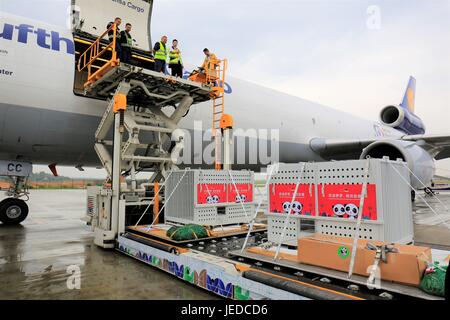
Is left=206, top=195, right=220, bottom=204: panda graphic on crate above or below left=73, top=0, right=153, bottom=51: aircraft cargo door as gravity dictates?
below

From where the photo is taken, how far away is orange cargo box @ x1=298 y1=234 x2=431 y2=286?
217 centimetres

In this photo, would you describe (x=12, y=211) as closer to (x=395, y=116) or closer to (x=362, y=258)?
(x=362, y=258)

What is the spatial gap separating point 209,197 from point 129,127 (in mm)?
2022

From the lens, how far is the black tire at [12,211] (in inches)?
306

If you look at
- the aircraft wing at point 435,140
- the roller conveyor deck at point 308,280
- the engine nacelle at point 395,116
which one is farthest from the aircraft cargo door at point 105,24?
the engine nacelle at point 395,116

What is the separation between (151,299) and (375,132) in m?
17.3

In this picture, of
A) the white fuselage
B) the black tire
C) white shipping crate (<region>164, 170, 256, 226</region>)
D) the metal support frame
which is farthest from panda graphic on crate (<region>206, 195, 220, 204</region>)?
the black tire

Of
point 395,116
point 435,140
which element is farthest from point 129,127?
point 395,116

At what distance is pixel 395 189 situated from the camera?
315 centimetres

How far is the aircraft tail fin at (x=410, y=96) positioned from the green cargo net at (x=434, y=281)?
19.8 m

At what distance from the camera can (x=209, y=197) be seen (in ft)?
17.0

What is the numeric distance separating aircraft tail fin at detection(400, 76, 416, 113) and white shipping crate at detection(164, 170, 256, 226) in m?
17.4

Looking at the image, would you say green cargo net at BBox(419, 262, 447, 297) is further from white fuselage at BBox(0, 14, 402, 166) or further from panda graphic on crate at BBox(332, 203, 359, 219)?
white fuselage at BBox(0, 14, 402, 166)

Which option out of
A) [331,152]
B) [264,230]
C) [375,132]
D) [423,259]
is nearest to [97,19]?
[264,230]
